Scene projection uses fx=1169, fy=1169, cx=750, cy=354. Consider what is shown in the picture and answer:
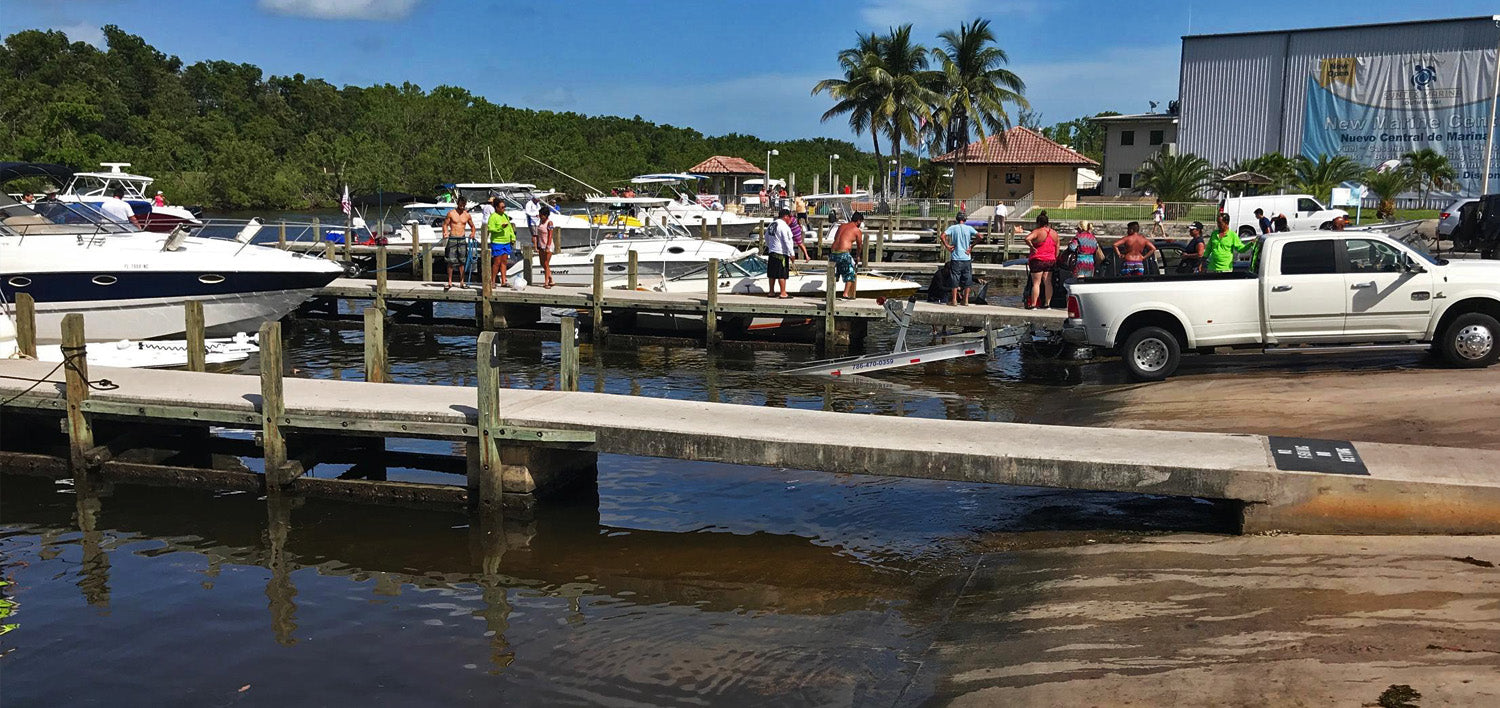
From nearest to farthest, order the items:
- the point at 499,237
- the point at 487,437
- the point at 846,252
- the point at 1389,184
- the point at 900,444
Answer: the point at 900,444, the point at 487,437, the point at 846,252, the point at 499,237, the point at 1389,184

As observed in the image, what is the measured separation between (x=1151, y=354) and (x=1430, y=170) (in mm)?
37058

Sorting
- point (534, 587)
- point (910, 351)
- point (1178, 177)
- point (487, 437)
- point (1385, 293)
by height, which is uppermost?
point (1178, 177)

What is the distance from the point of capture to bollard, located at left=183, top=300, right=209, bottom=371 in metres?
13.4

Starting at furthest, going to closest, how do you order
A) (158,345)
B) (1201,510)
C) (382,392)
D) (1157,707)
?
(158,345)
(382,392)
(1201,510)
(1157,707)

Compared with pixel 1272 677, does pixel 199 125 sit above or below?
above

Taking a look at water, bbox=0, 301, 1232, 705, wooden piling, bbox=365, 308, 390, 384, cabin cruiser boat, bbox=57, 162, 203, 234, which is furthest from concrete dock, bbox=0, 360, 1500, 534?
cabin cruiser boat, bbox=57, 162, 203, 234

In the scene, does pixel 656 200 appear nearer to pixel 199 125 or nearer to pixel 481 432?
pixel 481 432

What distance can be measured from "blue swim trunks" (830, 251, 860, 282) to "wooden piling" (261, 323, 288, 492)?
10.8 metres

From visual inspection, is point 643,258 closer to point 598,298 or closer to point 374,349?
point 598,298

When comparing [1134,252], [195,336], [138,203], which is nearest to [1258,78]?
[1134,252]

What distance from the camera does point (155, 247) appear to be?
19391mm

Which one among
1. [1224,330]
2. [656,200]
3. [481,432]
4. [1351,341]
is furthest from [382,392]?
[656,200]

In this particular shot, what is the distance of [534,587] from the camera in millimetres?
8898

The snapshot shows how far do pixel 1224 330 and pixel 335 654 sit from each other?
10.6 m
